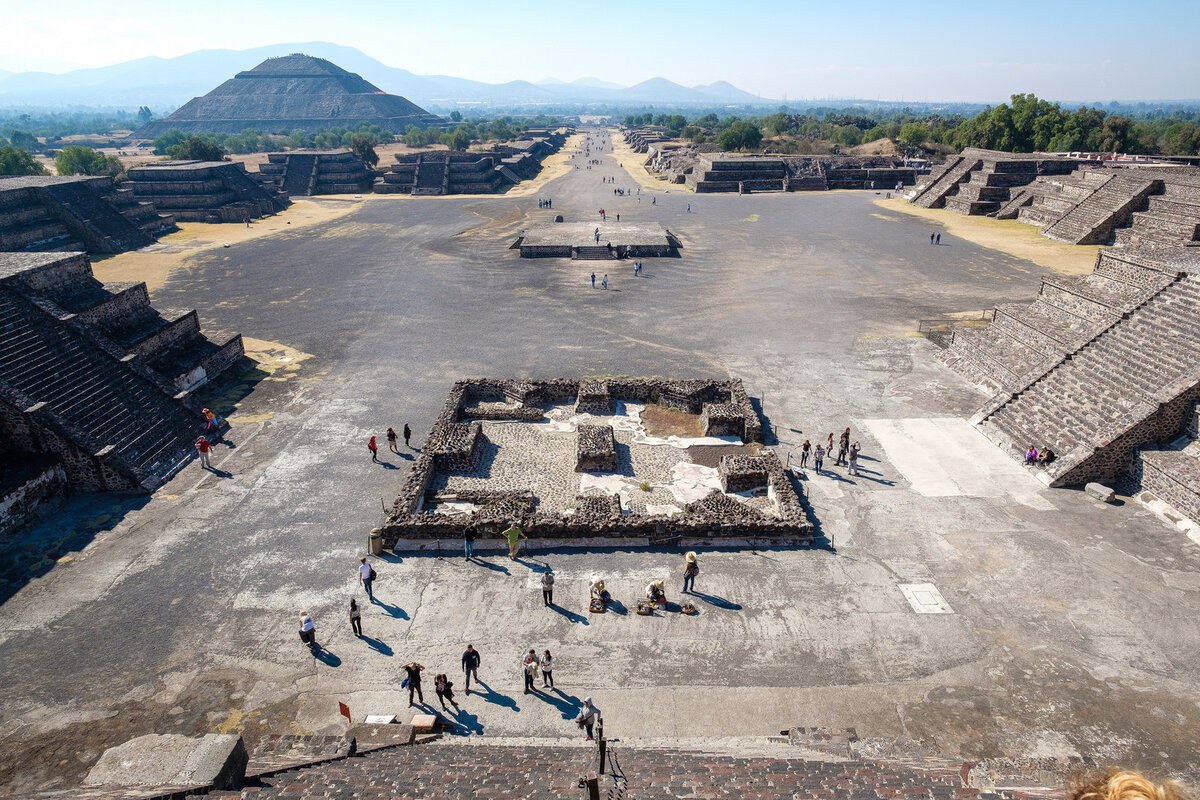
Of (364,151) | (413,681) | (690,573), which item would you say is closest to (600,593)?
(690,573)

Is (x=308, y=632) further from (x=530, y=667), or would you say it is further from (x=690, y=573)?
(x=690, y=573)

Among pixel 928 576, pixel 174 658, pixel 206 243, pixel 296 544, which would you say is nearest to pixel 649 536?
pixel 928 576

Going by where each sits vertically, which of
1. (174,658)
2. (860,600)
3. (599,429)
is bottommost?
(174,658)

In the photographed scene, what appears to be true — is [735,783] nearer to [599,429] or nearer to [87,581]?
[599,429]

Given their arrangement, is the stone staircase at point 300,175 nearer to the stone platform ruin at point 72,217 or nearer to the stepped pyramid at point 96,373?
the stone platform ruin at point 72,217

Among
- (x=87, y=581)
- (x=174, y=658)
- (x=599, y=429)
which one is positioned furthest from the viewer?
(x=599, y=429)

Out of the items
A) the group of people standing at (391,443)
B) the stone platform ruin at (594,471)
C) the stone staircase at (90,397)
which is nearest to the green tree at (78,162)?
the stone staircase at (90,397)
